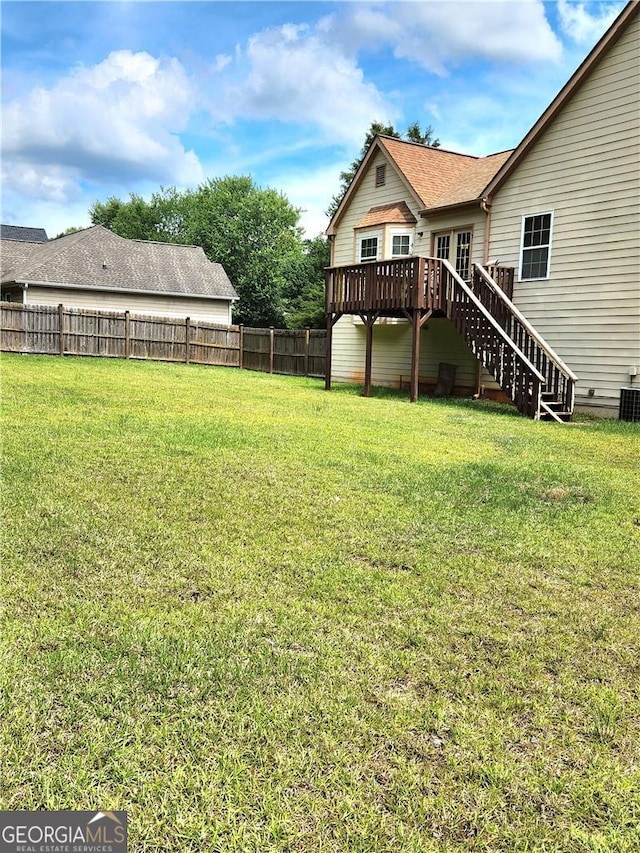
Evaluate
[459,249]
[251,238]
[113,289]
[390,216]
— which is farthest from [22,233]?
[459,249]

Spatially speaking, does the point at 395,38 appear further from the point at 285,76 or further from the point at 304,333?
the point at 304,333

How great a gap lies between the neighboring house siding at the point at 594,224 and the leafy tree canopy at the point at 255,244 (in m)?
21.8

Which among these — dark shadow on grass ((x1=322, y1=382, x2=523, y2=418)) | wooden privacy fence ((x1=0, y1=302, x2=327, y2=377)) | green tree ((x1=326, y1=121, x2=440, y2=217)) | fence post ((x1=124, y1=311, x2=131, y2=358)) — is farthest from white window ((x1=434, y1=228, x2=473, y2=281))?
green tree ((x1=326, y1=121, x2=440, y2=217))

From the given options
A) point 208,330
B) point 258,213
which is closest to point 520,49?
point 208,330

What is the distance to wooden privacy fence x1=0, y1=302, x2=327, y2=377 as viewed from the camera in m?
19.4

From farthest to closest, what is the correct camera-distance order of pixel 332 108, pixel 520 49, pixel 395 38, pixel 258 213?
pixel 258 213
pixel 332 108
pixel 520 49
pixel 395 38

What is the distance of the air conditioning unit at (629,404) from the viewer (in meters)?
→ 11.0

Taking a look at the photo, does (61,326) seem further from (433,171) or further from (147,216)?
(147,216)

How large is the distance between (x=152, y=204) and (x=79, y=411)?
5344cm

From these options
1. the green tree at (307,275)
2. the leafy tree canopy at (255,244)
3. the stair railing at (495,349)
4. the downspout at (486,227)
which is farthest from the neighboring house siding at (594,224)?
the green tree at (307,275)

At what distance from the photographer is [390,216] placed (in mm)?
16719

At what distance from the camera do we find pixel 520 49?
11.0 metres

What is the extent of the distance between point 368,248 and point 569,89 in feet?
21.8

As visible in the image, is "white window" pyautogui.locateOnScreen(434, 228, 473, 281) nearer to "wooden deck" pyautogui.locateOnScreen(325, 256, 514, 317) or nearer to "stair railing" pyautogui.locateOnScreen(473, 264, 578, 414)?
"wooden deck" pyautogui.locateOnScreen(325, 256, 514, 317)
